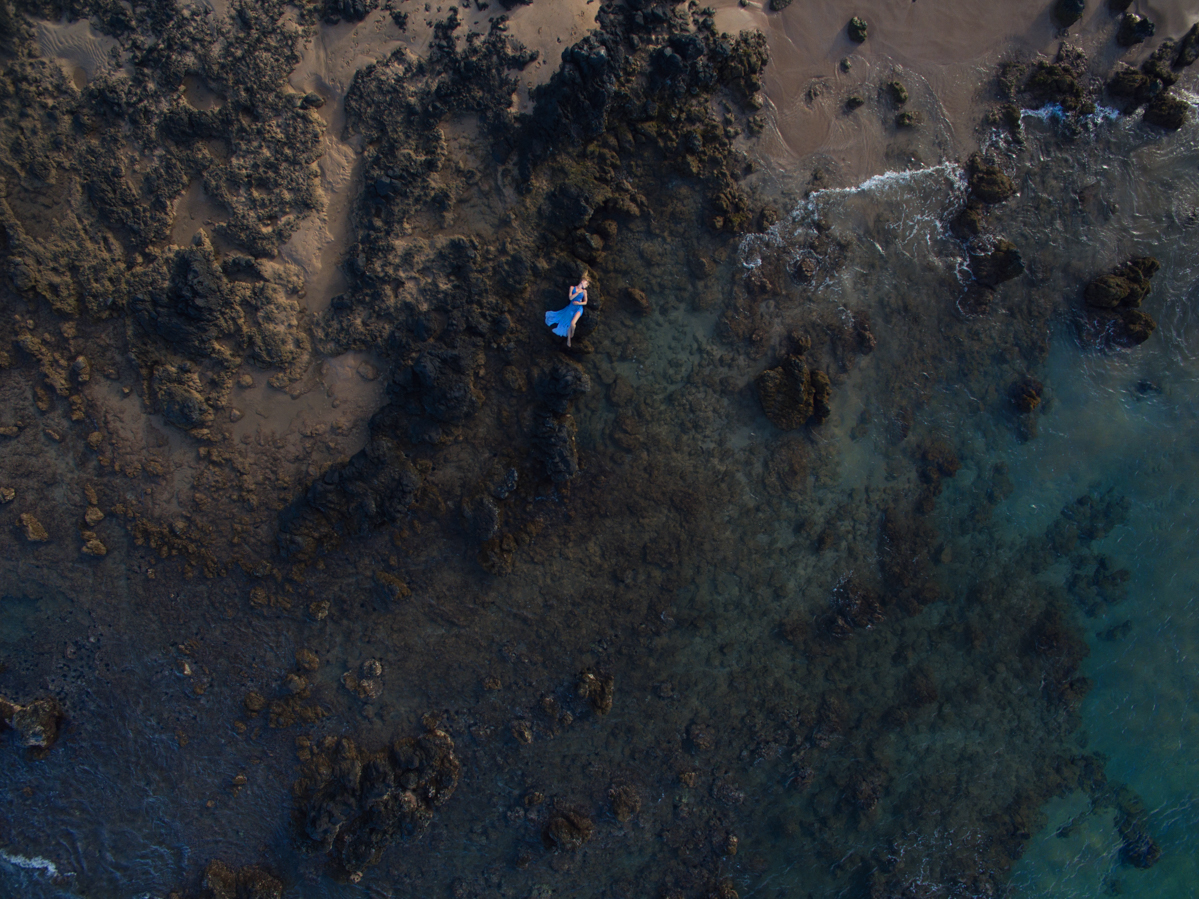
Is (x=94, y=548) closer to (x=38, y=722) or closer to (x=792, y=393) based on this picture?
(x=38, y=722)

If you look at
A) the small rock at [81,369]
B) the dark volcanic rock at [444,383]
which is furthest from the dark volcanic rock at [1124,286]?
the small rock at [81,369]

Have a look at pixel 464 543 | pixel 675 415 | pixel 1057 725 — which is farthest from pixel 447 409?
pixel 1057 725

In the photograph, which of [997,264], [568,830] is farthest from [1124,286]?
[568,830]

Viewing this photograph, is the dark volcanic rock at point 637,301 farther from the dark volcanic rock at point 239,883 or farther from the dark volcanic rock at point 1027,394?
the dark volcanic rock at point 239,883

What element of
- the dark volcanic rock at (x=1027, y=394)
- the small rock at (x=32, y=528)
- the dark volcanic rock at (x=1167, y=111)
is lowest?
the small rock at (x=32, y=528)

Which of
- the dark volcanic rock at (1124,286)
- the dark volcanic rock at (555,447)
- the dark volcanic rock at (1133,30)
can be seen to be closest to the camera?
the dark volcanic rock at (555,447)

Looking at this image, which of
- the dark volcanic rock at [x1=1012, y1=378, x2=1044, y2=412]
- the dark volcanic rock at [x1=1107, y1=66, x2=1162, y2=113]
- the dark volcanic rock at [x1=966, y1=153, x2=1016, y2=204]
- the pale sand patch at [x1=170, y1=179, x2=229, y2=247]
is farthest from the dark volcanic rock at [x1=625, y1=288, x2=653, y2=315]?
the dark volcanic rock at [x1=1107, y1=66, x2=1162, y2=113]
